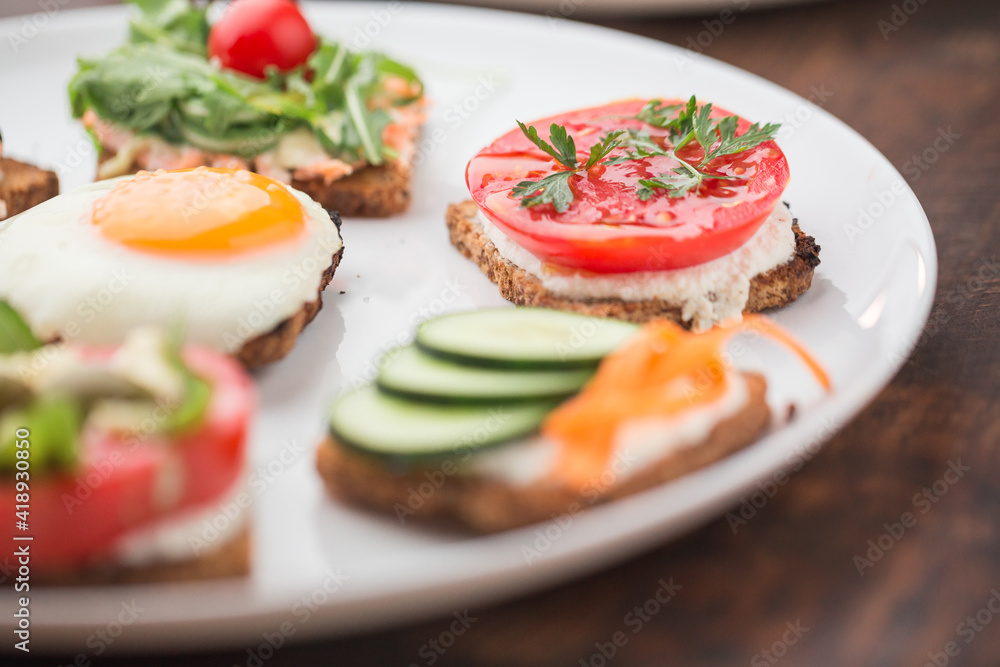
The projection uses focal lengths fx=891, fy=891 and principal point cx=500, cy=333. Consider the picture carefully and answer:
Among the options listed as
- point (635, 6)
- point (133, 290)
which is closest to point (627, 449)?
point (133, 290)

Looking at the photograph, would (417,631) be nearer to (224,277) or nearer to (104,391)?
(104,391)

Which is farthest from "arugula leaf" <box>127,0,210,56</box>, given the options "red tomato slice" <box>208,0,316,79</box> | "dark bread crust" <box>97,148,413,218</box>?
"dark bread crust" <box>97,148,413,218</box>

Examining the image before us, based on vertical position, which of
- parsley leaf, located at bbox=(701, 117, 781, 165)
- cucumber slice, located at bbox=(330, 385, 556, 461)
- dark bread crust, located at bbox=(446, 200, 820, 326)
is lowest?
dark bread crust, located at bbox=(446, 200, 820, 326)

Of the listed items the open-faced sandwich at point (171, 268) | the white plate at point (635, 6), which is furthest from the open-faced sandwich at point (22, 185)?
the white plate at point (635, 6)

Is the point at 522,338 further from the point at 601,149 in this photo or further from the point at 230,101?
the point at 230,101

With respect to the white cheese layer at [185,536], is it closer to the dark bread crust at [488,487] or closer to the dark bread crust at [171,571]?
the dark bread crust at [171,571]

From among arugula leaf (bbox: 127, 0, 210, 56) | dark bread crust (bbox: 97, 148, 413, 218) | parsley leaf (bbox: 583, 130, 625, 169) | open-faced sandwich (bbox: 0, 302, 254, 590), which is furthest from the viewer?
arugula leaf (bbox: 127, 0, 210, 56)

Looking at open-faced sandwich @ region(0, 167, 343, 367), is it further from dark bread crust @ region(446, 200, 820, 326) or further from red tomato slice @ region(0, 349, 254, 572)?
red tomato slice @ region(0, 349, 254, 572)
